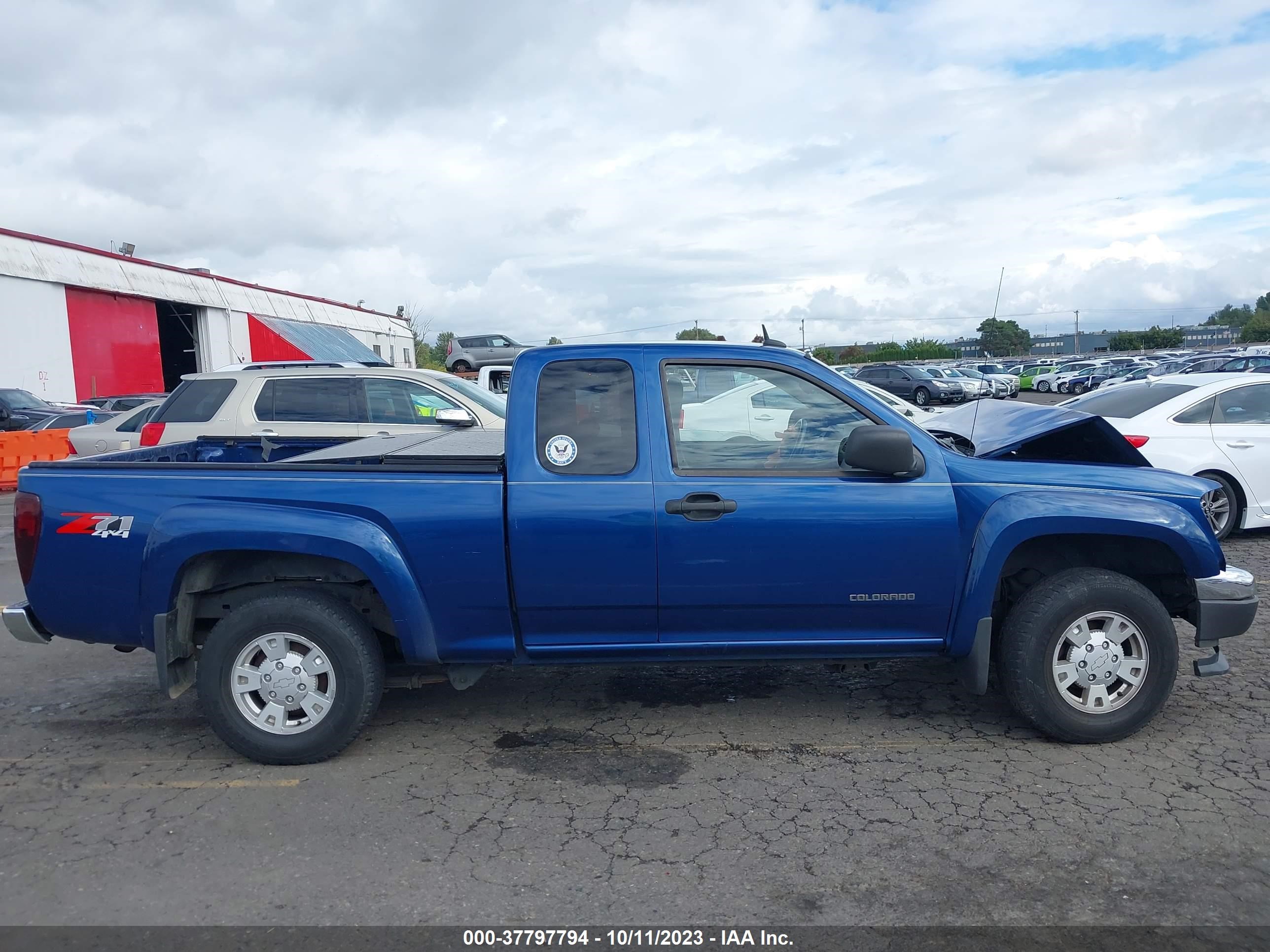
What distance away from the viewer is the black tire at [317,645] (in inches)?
170

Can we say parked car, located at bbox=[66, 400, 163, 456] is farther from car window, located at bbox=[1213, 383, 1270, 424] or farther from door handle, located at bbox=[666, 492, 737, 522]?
car window, located at bbox=[1213, 383, 1270, 424]

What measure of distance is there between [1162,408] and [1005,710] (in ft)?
17.3

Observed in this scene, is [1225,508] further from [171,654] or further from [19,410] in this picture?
[19,410]

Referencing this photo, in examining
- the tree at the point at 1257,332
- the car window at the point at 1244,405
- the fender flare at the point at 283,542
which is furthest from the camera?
the tree at the point at 1257,332

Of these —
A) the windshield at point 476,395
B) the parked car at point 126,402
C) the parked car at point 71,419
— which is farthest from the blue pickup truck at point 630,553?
the parked car at point 126,402

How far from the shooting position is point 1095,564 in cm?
471

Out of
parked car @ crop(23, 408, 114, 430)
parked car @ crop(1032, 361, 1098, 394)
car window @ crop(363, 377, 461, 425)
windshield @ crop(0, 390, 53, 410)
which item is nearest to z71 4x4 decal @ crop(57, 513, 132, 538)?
car window @ crop(363, 377, 461, 425)

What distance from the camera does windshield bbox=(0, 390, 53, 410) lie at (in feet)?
72.0

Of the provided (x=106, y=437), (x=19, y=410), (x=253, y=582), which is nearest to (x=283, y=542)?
(x=253, y=582)

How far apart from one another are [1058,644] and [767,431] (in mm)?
1632

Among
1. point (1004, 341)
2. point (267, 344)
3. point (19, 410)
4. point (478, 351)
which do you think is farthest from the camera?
point (1004, 341)

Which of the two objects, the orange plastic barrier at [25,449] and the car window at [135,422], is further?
the orange plastic barrier at [25,449]

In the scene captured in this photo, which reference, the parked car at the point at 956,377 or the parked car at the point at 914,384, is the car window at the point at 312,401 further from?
the parked car at the point at 914,384

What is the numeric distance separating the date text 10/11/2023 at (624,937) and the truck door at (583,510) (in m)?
1.48
